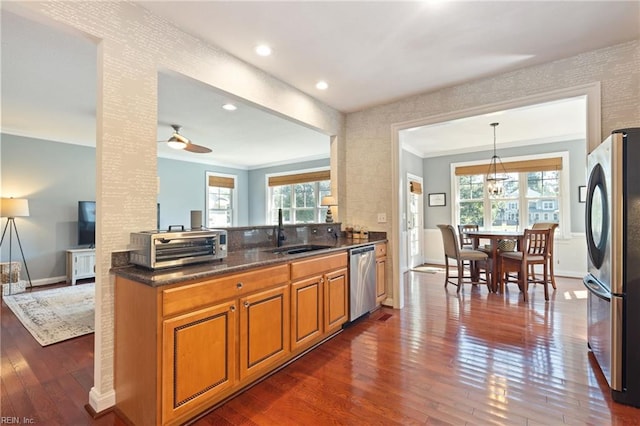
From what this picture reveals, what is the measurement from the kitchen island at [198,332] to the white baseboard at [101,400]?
49 millimetres

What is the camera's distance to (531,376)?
7.23ft

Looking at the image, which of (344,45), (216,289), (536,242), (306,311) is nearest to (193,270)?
(216,289)

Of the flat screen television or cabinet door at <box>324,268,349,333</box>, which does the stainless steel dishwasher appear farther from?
the flat screen television

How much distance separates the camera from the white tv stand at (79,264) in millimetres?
5172

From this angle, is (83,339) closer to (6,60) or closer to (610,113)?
(6,60)

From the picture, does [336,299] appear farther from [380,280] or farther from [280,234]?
[380,280]

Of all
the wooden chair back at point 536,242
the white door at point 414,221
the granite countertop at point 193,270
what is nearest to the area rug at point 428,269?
the white door at point 414,221

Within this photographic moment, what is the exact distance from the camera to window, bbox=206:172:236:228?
25.4 feet

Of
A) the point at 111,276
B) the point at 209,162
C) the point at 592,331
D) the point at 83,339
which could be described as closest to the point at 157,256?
the point at 111,276

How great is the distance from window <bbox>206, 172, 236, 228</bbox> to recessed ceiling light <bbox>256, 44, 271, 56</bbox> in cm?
552

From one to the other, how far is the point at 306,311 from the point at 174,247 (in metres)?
1.21

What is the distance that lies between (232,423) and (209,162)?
6792 millimetres

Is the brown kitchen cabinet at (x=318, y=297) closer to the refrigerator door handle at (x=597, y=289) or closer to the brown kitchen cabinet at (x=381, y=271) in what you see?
the brown kitchen cabinet at (x=381, y=271)

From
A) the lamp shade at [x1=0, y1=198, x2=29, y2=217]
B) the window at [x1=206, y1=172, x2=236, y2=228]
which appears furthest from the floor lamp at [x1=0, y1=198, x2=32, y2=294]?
the window at [x1=206, y1=172, x2=236, y2=228]
